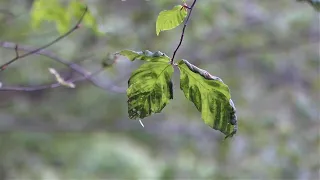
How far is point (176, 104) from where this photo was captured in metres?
3.34

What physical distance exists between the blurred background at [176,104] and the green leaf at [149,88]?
1.14m

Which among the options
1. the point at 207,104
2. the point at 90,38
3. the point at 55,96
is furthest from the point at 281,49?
the point at 207,104

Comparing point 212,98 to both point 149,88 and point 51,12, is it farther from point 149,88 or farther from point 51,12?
point 51,12

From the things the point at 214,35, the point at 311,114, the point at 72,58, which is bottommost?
the point at 311,114

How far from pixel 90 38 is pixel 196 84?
5.67 feet

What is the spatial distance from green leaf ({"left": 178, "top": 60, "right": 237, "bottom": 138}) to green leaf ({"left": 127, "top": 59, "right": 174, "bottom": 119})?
22mm

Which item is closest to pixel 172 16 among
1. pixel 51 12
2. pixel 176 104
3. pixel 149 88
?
pixel 149 88

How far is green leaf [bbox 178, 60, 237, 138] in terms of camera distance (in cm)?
62

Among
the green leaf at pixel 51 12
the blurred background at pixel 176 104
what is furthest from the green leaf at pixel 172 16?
the blurred background at pixel 176 104

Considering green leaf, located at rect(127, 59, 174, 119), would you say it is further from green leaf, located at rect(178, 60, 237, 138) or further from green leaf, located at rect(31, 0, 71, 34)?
green leaf, located at rect(31, 0, 71, 34)

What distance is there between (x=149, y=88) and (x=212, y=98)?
0.08m

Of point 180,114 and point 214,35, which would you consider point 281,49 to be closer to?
point 214,35

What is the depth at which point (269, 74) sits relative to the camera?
336 cm

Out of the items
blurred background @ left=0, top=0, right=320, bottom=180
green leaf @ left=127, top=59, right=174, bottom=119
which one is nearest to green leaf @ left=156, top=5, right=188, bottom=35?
green leaf @ left=127, top=59, right=174, bottom=119
